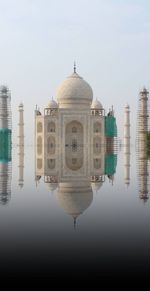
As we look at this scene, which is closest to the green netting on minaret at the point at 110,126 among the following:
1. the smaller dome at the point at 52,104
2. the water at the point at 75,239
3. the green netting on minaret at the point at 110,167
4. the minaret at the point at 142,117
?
the minaret at the point at 142,117

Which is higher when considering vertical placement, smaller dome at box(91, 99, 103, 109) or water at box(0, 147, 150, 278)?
smaller dome at box(91, 99, 103, 109)

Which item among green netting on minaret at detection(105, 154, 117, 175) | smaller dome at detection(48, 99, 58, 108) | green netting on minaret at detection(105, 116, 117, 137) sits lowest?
green netting on minaret at detection(105, 154, 117, 175)

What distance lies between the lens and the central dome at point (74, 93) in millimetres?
30047

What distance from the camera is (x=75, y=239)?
3.57 metres

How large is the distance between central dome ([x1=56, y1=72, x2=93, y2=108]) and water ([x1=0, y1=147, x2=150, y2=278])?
80.5ft

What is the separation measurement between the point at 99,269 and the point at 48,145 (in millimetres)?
27736

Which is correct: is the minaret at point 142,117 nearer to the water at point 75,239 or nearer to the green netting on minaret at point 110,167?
the green netting on minaret at point 110,167

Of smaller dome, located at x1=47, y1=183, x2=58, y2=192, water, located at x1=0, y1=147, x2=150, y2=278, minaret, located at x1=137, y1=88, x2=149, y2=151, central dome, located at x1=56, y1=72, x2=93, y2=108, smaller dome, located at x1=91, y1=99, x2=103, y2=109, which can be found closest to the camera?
water, located at x1=0, y1=147, x2=150, y2=278

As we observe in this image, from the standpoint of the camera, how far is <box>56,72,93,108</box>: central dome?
1183 inches

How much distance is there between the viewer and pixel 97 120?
100 ft

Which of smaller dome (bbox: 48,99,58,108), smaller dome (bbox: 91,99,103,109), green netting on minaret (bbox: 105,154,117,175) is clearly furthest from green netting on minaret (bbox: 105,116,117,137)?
green netting on minaret (bbox: 105,154,117,175)

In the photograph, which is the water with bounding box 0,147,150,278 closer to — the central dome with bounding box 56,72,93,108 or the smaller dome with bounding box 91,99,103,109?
the central dome with bounding box 56,72,93,108

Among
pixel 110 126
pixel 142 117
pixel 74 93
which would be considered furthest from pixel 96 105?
pixel 142 117

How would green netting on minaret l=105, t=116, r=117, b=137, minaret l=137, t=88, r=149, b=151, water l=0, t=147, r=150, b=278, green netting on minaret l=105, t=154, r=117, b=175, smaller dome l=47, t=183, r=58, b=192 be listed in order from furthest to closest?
minaret l=137, t=88, r=149, b=151, green netting on minaret l=105, t=116, r=117, b=137, green netting on minaret l=105, t=154, r=117, b=175, smaller dome l=47, t=183, r=58, b=192, water l=0, t=147, r=150, b=278
